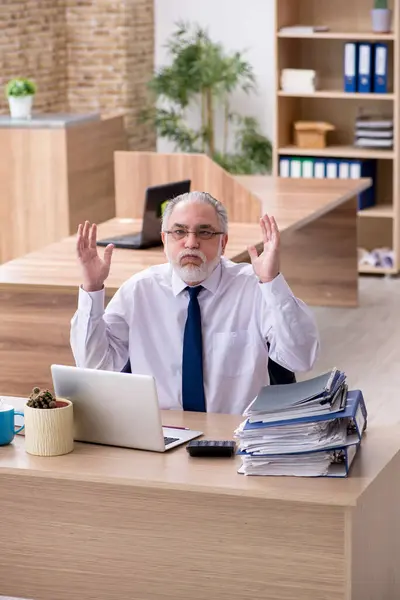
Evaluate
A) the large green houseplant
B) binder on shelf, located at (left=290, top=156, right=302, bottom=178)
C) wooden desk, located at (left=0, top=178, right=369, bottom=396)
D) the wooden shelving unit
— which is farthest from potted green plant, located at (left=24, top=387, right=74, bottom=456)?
the large green houseplant

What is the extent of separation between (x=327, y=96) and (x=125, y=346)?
507cm

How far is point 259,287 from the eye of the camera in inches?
136

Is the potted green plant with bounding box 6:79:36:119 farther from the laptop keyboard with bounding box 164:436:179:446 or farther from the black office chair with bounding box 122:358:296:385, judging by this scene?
the laptop keyboard with bounding box 164:436:179:446

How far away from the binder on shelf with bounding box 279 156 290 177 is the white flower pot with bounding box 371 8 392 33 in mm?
1058

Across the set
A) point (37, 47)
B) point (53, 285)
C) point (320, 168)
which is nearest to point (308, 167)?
point (320, 168)

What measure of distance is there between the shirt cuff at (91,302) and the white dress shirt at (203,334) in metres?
0.05

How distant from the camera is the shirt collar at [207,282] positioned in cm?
343

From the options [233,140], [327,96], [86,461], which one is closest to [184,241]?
[86,461]

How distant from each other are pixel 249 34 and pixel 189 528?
7143 mm

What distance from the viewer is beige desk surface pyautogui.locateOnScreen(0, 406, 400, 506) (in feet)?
8.52

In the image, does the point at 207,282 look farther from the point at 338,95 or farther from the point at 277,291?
the point at 338,95

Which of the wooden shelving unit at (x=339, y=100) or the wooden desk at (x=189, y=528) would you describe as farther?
the wooden shelving unit at (x=339, y=100)

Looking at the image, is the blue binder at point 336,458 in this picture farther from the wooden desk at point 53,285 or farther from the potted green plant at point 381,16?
the potted green plant at point 381,16

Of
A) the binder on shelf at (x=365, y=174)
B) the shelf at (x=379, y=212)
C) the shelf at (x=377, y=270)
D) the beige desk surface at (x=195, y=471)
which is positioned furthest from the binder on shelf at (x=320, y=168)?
the beige desk surface at (x=195, y=471)
